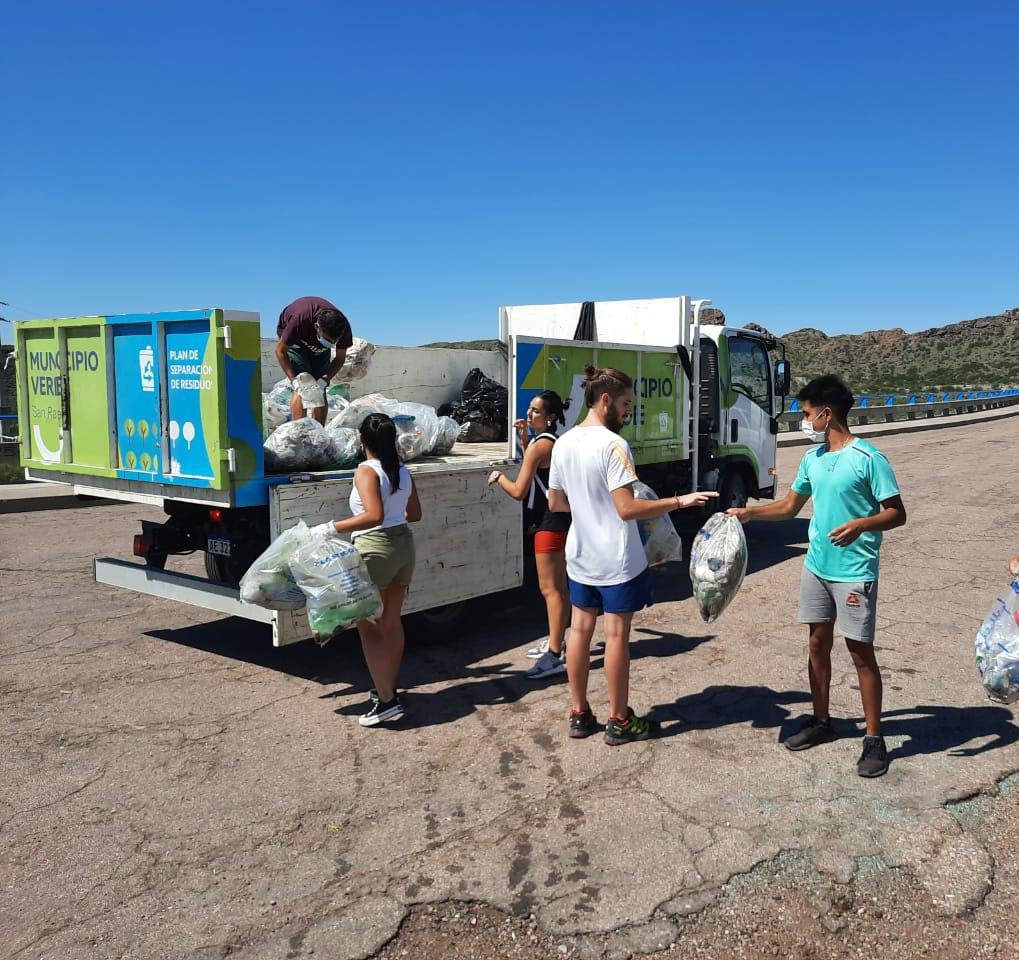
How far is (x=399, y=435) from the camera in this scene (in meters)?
6.37

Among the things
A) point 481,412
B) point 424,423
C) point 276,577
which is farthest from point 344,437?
point 481,412

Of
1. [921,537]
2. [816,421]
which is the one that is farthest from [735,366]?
[816,421]

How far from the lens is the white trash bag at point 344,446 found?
5828 mm

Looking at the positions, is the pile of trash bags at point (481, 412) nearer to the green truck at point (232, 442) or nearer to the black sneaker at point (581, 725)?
the green truck at point (232, 442)

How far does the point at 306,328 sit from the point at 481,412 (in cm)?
224

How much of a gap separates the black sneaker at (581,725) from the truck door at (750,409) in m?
5.12

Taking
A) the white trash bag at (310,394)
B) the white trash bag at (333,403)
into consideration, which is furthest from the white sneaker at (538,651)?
the white trash bag at (310,394)

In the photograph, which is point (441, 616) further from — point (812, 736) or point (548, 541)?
point (812, 736)

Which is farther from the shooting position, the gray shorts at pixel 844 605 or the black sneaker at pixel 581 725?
the black sneaker at pixel 581 725

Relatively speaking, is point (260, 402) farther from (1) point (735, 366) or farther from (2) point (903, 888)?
(1) point (735, 366)

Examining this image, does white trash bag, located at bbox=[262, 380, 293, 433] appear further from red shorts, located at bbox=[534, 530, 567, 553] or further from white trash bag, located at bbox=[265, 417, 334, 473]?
red shorts, located at bbox=[534, 530, 567, 553]

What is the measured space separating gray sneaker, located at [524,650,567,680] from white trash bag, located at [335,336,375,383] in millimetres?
3378

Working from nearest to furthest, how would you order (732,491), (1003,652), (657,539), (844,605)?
(1003,652)
(844,605)
(657,539)
(732,491)

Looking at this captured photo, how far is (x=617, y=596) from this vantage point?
4297mm
